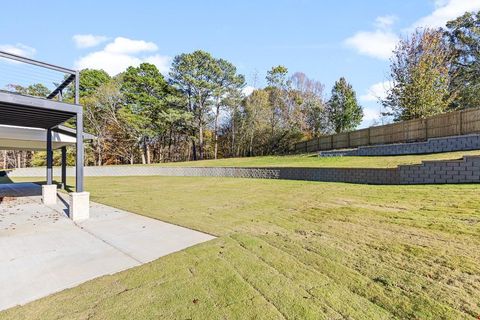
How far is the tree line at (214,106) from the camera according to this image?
1037 inches

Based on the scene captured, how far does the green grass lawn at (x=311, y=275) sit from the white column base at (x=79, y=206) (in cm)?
304

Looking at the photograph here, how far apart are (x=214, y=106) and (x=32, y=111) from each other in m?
27.5

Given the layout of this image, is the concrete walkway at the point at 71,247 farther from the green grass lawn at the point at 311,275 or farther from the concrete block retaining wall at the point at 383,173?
the concrete block retaining wall at the point at 383,173

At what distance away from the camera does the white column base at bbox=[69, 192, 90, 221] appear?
22.3 ft

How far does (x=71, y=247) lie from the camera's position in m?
4.71

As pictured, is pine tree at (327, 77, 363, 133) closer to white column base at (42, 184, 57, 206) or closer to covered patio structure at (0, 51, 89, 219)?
covered patio structure at (0, 51, 89, 219)

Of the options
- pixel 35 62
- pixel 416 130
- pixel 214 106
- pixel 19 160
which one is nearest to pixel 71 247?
pixel 35 62

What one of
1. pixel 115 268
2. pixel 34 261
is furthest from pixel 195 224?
pixel 34 261

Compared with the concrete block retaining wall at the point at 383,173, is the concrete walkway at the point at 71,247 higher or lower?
lower

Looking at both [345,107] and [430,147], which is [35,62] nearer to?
[430,147]

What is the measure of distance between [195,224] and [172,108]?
2938 cm

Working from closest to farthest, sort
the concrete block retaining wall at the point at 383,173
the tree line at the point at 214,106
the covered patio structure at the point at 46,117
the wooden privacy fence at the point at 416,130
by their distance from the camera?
the covered patio structure at the point at 46,117 < the concrete block retaining wall at the point at 383,173 < the wooden privacy fence at the point at 416,130 < the tree line at the point at 214,106

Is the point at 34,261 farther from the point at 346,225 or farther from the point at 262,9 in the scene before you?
the point at 262,9

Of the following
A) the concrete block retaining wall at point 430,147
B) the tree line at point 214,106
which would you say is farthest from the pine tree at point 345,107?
the concrete block retaining wall at point 430,147
